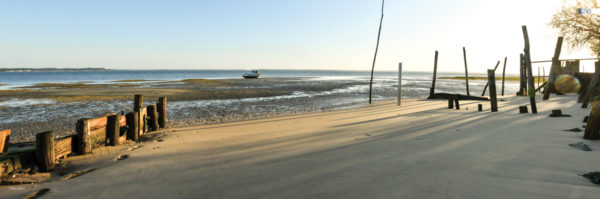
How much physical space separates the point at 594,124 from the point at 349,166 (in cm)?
504

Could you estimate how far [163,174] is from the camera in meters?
4.56

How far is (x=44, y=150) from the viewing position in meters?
4.70

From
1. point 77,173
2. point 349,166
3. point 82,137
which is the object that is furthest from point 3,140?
point 349,166

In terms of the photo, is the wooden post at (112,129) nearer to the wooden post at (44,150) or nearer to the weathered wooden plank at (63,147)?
the weathered wooden plank at (63,147)

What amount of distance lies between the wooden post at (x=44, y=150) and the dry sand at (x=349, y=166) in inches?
8.0

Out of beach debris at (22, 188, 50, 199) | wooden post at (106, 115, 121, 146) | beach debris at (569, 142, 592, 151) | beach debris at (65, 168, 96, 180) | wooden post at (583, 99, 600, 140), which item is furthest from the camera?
wooden post at (106, 115, 121, 146)

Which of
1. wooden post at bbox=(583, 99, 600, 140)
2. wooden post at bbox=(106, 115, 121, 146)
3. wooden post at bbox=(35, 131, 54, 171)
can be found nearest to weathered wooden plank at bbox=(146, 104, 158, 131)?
wooden post at bbox=(106, 115, 121, 146)

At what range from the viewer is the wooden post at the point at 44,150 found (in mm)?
4664

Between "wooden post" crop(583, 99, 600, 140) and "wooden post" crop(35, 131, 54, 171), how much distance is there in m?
9.70

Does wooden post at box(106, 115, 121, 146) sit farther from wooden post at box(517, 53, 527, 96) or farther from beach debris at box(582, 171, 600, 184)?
wooden post at box(517, 53, 527, 96)

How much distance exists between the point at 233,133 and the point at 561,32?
32.4 m

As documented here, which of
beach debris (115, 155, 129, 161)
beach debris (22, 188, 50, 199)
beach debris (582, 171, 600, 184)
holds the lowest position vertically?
beach debris (22, 188, 50, 199)

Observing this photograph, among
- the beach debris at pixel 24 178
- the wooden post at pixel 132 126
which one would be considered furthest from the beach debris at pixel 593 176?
the wooden post at pixel 132 126

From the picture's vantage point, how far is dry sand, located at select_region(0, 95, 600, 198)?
11.9 feet
